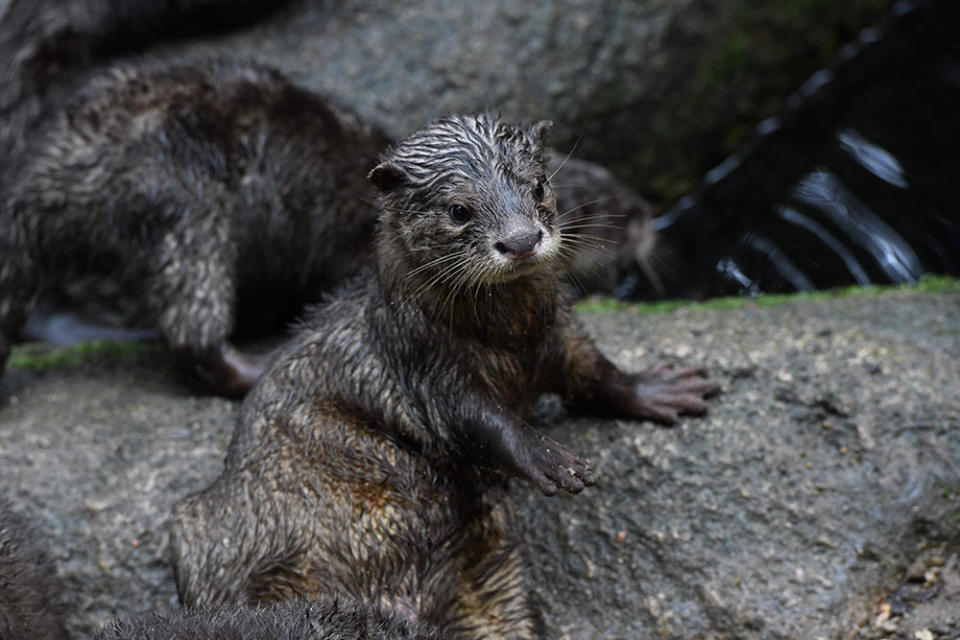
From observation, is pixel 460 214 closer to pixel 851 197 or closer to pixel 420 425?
pixel 420 425

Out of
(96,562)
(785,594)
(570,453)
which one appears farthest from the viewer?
(96,562)

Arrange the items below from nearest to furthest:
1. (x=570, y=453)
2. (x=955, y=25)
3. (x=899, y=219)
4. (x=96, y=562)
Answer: (x=570, y=453) → (x=96, y=562) → (x=899, y=219) → (x=955, y=25)

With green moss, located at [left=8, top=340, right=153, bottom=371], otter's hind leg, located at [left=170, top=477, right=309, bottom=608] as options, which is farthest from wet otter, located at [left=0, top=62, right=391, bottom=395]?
otter's hind leg, located at [left=170, top=477, right=309, bottom=608]

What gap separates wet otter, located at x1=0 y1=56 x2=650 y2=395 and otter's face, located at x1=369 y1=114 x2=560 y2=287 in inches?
75.5

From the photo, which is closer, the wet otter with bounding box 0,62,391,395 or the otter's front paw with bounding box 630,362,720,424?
the otter's front paw with bounding box 630,362,720,424

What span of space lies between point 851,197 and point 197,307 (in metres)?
5.02

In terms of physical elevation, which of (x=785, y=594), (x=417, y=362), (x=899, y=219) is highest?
(x=417, y=362)

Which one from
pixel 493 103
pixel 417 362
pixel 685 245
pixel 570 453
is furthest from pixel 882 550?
pixel 493 103

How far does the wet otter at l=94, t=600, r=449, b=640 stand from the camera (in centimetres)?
436

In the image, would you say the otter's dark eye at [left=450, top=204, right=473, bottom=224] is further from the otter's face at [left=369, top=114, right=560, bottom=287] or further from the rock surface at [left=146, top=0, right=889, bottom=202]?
the rock surface at [left=146, top=0, right=889, bottom=202]

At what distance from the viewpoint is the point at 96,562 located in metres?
5.95

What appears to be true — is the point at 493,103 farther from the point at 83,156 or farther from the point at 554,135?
the point at 83,156

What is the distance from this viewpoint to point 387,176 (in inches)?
199

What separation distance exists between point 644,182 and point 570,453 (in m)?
5.72
